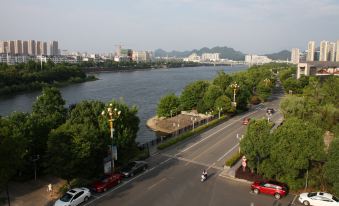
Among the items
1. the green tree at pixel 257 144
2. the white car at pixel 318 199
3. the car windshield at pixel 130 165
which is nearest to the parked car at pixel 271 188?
the white car at pixel 318 199

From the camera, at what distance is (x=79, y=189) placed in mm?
19031

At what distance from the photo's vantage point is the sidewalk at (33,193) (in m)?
19.2

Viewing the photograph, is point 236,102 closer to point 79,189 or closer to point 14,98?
point 79,189

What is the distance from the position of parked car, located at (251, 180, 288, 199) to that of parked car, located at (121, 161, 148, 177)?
797 centimetres

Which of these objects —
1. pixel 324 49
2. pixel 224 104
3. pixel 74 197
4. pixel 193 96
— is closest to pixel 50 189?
pixel 74 197

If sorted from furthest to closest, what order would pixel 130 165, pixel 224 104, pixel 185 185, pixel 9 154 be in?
1. pixel 224 104
2. pixel 130 165
3. pixel 185 185
4. pixel 9 154

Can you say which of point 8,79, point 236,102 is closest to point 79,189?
point 236,102

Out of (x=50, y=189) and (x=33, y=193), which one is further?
(x=33, y=193)

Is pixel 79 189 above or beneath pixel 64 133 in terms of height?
beneath

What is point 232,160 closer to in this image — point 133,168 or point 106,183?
point 133,168

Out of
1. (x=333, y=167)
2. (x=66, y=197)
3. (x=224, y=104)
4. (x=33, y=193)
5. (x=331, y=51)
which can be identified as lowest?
(x=33, y=193)

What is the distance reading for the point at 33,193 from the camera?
20438 millimetres

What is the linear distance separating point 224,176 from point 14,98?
202ft

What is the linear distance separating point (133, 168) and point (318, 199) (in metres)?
12.1
